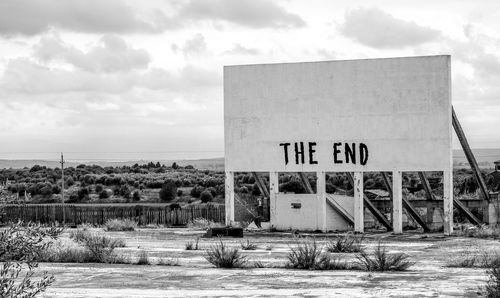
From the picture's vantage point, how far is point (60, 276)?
22.0 meters

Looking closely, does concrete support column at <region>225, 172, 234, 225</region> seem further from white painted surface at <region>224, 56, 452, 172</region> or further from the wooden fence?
the wooden fence

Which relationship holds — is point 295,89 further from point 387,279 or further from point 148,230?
point 387,279

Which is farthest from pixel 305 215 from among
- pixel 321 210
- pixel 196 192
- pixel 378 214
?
pixel 196 192

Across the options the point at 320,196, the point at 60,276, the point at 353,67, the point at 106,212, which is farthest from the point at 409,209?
the point at 60,276

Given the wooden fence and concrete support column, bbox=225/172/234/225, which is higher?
concrete support column, bbox=225/172/234/225

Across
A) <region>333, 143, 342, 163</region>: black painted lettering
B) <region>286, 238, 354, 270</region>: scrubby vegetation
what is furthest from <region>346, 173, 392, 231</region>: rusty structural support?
<region>286, 238, 354, 270</region>: scrubby vegetation

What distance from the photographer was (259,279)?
20812mm

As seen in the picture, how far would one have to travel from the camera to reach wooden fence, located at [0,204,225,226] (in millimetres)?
45250

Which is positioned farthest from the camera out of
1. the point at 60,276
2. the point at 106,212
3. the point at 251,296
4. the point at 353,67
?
the point at 106,212

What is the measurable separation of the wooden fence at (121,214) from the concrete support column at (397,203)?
427 inches

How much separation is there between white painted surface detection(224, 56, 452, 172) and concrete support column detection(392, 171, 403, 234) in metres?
0.47

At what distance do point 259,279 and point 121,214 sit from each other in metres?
27.0

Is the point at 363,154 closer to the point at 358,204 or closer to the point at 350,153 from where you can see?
the point at 350,153

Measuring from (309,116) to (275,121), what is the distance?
61.3 inches
